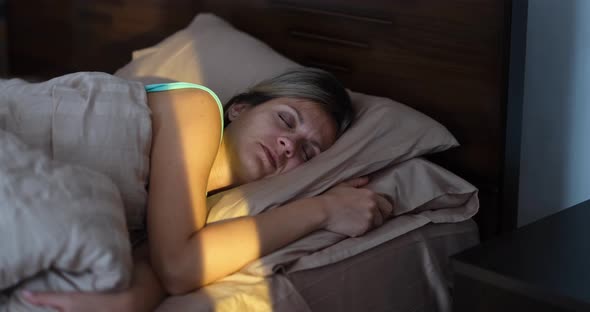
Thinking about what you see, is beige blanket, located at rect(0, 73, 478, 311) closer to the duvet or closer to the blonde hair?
the duvet

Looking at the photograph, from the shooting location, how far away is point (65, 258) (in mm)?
1135

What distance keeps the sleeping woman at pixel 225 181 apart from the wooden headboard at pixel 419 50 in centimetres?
19

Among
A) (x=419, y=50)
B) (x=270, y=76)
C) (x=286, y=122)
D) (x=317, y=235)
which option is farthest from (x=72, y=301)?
(x=419, y=50)

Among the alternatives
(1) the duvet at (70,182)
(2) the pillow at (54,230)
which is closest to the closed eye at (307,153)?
(1) the duvet at (70,182)

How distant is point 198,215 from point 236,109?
1.19ft

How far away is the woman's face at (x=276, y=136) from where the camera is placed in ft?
5.13

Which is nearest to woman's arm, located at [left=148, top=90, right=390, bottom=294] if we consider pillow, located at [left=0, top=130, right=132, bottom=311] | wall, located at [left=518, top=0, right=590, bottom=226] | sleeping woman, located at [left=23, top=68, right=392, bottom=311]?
sleeping woman, located at [left=23, top=68, right=392, bottom=311]

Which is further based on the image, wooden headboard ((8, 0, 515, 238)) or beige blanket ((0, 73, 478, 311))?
wooden headboard ((8, 0, 515, 238))

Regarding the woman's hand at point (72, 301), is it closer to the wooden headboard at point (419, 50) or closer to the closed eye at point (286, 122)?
the closed eye at point (286, 122)

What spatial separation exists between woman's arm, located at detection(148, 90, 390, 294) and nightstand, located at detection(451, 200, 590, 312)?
0.77ft

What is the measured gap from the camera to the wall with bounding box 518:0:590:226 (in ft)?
5.48

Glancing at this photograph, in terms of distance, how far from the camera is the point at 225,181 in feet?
5.22

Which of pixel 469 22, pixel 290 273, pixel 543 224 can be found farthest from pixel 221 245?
pixel 469 22

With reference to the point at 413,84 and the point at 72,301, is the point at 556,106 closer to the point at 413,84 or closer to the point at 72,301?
the point at 413,84
